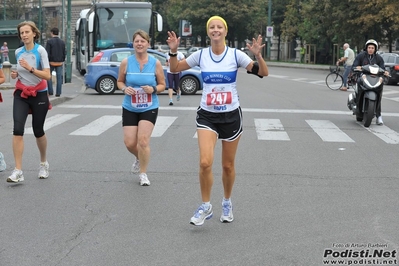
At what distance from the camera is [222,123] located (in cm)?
617

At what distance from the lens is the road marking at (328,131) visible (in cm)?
1221

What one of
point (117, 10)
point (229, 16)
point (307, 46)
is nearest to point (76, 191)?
point (117, 10)

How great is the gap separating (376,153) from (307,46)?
162 ft

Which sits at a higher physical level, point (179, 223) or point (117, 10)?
point (117, 10)

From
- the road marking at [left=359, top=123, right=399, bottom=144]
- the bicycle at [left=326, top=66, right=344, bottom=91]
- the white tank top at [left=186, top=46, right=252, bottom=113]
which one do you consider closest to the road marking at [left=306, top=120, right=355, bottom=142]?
the road marking at [left=359, top=123, right=399, bottom=144]

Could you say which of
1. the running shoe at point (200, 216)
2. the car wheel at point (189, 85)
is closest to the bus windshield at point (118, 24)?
the car wheel at point (189, 85)

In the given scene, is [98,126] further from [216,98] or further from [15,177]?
[216,98]

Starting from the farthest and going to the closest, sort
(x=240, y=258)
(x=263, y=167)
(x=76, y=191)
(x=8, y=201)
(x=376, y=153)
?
(x=376, y=153) → (x=263, y=167) → (x=76, y=191) → (x=8, y=201) → (x=240, y=258)

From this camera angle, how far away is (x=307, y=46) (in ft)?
194

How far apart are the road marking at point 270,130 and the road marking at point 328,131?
66 cm

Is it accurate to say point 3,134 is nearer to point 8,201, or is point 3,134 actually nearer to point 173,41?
point 8,201

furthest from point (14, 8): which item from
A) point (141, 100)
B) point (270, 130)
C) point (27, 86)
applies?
point (141, 100)

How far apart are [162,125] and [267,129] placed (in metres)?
2.13

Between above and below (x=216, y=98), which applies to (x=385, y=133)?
below
